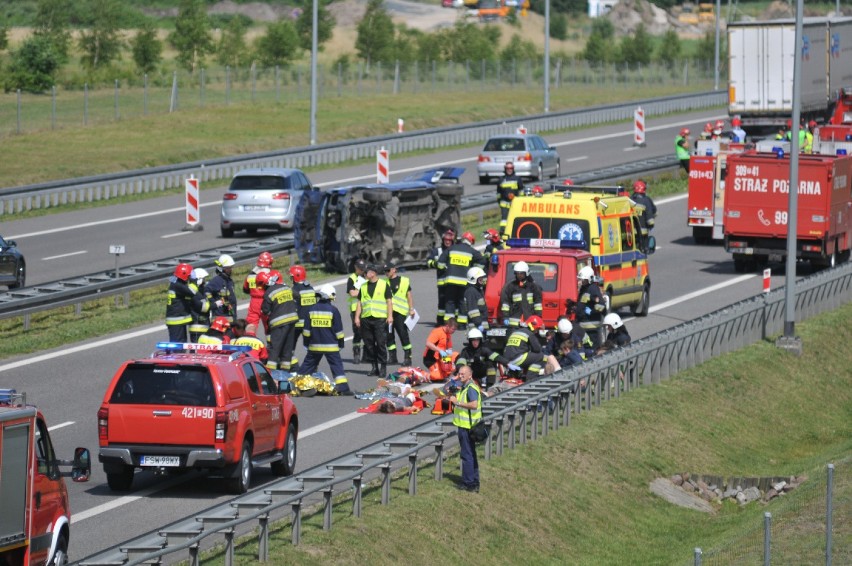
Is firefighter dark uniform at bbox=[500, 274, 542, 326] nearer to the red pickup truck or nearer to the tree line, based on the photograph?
the red pickup truck

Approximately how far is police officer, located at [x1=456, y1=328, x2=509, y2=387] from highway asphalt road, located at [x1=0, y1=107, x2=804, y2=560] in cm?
107

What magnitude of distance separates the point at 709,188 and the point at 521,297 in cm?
1635

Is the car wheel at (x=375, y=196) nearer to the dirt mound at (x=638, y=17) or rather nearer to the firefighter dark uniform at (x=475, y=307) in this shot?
the firefighter dark uniform at (x=475, y=307)

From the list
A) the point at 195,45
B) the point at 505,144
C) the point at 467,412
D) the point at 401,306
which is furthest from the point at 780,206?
the point at 195,45

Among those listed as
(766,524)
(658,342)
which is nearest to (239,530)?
(766,524)

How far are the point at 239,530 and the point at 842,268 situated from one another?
22.3 metres

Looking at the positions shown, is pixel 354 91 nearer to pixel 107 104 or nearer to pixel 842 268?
pixel 107 104

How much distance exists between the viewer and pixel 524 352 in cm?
2339

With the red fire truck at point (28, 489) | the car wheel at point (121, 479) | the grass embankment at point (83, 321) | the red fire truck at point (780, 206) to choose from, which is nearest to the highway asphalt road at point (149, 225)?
the grass embankment at point (83, 321)

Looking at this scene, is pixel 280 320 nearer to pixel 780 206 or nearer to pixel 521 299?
pixel 521 299

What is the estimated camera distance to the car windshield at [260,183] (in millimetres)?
40031

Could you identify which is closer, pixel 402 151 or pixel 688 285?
pixel 688 285

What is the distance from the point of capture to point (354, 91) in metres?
81.2

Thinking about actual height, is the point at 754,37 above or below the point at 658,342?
above
